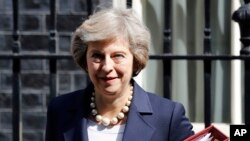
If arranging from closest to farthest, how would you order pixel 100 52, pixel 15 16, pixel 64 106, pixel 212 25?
pixel 100 52, pixel 64 106, pixel 15 16, pixel 212 25

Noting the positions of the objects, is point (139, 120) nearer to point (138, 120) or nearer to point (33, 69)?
point (138, 120)

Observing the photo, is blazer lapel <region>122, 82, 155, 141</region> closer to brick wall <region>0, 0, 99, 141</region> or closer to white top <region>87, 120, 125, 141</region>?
white top <region>87, 120, 125, 141</region>

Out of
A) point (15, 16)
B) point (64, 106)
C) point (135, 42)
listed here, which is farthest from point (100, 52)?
point (15, 16)

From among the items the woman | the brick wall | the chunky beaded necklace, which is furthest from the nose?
the brick wall

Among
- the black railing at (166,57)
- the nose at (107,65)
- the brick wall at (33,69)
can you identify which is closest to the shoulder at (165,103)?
the nose at (107,65)

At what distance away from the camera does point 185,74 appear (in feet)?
15.4

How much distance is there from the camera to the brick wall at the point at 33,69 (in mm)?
4711

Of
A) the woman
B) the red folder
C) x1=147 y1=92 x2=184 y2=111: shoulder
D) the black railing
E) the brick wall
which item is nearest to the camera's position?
the red folder

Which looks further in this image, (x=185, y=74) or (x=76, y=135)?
(x=185, y=74)

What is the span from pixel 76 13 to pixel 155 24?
18.2 inches

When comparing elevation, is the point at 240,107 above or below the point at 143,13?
below

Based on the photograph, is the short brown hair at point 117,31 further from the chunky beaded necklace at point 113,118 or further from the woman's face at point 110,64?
the chunky beaded necklace at point 113,118

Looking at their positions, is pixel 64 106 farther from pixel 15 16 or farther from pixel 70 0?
pixel 70 0

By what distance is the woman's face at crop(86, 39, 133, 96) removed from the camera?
2854 mm
